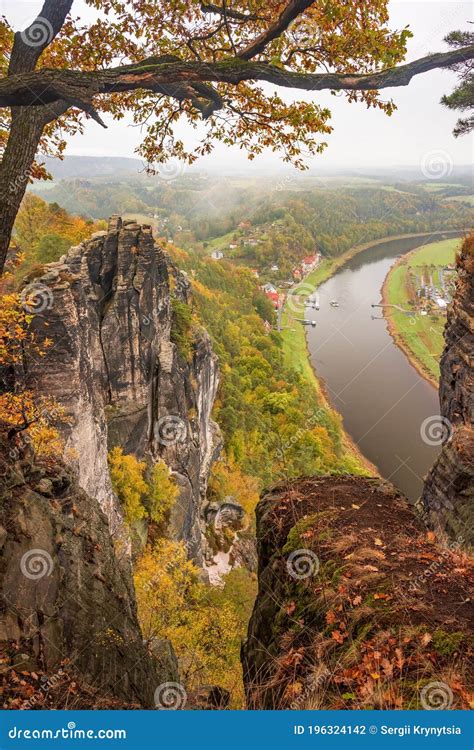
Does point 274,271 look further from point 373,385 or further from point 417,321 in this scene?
point 373,385

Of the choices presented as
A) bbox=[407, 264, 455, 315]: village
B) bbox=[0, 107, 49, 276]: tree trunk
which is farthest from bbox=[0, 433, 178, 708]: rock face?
bbox=[407, 264, 455, 315]: village

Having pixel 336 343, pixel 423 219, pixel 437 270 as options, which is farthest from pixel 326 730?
pixel 423 219

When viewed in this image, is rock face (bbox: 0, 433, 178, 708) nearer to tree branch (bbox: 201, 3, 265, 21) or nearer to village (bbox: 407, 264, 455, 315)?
tree branch (bbox: 201, 3, 265, 21)

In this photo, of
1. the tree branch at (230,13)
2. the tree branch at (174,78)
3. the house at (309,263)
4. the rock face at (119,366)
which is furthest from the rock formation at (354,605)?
the house at (309,263)

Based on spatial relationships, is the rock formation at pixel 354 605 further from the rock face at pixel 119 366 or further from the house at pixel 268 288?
the house at pixel 268 288

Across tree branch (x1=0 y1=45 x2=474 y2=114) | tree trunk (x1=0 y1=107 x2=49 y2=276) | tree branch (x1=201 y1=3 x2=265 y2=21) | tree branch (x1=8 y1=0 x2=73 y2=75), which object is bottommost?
tree trunk (x1=0 y1=107 x2=49 y2=276)

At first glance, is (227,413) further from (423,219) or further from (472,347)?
(423,219)

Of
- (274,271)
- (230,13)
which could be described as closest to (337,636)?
(230,13)
